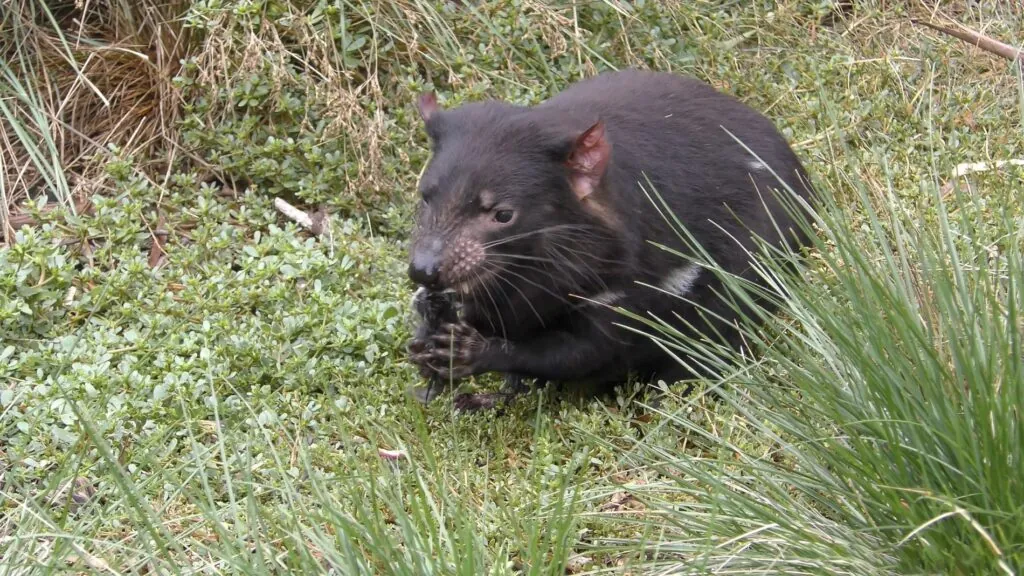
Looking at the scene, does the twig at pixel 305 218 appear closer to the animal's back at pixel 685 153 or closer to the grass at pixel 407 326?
the grass at pixel 407 326

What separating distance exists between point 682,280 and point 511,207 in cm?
67

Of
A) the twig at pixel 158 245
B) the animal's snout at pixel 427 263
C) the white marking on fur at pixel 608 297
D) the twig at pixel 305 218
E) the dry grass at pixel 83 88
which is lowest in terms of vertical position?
the twig at pixel 158 245

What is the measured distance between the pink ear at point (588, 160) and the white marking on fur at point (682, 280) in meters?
0.42

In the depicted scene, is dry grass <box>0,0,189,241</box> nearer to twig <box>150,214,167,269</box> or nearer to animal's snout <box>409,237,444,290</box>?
twig <box>150,214,167,269</box>

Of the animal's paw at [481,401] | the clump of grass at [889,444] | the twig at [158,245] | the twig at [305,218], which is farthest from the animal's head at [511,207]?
the twig at [158,245]

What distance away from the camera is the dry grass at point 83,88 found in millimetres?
4805

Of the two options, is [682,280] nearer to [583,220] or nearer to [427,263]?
[583,220]

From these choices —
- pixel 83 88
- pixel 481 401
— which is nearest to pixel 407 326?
pixel 481 401

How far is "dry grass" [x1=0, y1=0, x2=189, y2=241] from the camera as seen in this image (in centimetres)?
480

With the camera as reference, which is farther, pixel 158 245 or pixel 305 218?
pixel 305 218

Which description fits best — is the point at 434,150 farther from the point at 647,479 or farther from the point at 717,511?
the point at 717,511

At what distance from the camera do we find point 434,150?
140 inches

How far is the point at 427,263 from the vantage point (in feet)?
10.6

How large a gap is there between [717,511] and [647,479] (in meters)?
0.58
